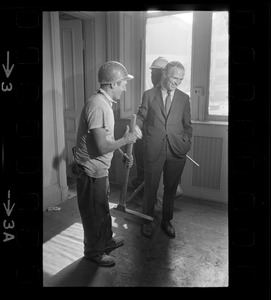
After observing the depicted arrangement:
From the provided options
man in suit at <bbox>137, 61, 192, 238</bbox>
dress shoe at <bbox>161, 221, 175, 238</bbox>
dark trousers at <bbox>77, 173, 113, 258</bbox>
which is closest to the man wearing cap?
dark trousers at <bbox>77, 173, 113, 258</bbox>

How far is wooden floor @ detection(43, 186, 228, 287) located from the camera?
1283mm

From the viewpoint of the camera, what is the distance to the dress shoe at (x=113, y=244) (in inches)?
52.1

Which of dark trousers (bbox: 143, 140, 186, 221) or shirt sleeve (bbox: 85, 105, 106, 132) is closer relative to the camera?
shirt sleeve (bbox: 85, 105, 106, 132)

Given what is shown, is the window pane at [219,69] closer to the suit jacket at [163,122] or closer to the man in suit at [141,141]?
the suit jacket at [163,122]

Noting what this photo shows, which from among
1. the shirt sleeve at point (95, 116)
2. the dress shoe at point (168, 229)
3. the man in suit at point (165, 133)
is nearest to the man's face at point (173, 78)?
the man in suit at point (165, 133)

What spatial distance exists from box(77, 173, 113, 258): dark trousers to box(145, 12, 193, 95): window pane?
537 mm

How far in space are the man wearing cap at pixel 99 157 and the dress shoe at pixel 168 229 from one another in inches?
8.9

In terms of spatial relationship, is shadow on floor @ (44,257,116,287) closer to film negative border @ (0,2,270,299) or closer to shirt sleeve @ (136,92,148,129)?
film negative border @ (0,2,270,299)

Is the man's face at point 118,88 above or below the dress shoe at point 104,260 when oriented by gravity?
above
